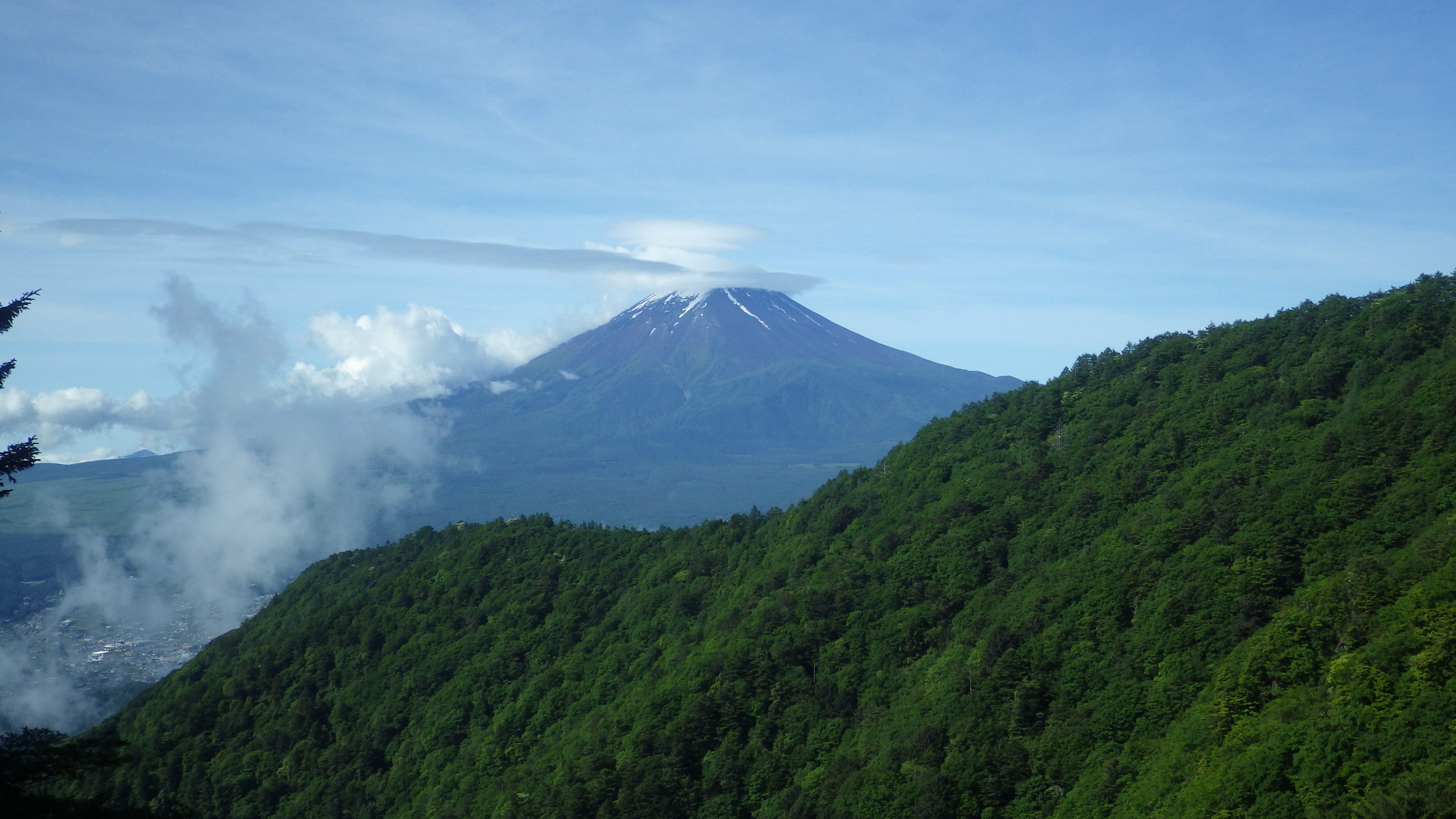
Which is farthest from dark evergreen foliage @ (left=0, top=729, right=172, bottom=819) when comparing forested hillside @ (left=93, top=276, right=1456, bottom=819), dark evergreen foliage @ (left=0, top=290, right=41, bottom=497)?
forested hillside @ (left=93, top=276, right=1456, bottom=819)

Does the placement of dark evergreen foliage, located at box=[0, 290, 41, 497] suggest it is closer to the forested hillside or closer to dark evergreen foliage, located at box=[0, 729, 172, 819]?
dark evergreen foliage, located at box=[0, 729, 172, 819]

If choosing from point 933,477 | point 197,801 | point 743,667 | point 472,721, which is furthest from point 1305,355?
point 197,801

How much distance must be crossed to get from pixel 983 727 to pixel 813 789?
540 cm

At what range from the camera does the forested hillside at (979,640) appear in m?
20.5

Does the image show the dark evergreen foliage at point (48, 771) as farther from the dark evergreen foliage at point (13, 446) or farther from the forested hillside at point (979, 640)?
the forested hillside at point (979, 640)

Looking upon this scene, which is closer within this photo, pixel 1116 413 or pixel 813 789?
pixel 813 789

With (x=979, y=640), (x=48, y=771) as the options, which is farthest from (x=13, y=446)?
(x=979, y=640)

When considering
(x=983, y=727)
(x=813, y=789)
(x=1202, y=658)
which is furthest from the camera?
(x=813, y=789)

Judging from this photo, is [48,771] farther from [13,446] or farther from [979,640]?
[979,640]

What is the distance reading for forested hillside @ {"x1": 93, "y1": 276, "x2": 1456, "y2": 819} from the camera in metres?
20.5

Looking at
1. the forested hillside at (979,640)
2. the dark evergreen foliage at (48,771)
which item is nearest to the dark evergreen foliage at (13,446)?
the dark evergreen foliage at (48,771)

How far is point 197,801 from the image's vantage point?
42.3 m

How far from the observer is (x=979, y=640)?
97.0 ft

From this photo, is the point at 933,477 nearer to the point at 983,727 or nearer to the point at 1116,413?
the point at 1116,413
